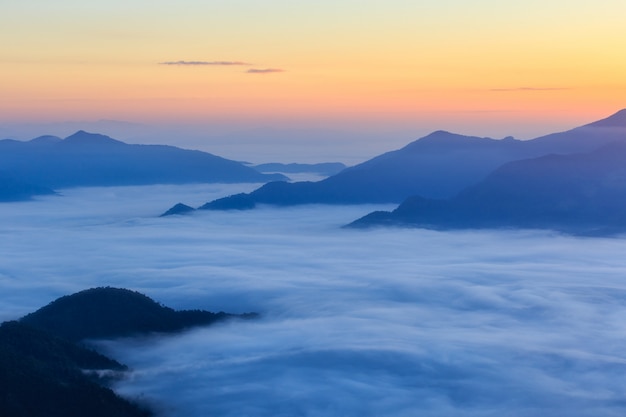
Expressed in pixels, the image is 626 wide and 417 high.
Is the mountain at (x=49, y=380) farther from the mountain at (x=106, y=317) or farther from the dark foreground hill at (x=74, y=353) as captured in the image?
the mountain at (x=106, y=317)

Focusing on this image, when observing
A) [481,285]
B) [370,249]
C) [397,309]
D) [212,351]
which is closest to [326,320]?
[397,309]

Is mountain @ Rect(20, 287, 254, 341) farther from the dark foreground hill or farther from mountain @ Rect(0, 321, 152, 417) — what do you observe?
mountain @ Rect(0, 321, 152, 417)

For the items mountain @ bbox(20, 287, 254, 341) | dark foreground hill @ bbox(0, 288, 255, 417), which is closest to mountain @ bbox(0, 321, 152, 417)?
dark foreground hill @ bbox(0, 288, 255, 417)

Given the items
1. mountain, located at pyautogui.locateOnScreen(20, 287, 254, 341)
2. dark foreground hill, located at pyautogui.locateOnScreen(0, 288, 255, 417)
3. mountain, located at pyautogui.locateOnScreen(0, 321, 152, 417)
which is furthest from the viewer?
mountain, located at pyautogui.locateOnScreen(20, 287, 254, 341)

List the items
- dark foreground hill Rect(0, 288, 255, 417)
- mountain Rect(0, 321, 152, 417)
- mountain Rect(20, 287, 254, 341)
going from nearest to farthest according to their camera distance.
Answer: mountain Rect(0, 321, 152, 417) → dark foreground hill Rect(0, 288, 255, 417) → mountain Rect(20, 287, 254, 341)

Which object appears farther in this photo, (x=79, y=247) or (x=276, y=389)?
(x=79, y=247)

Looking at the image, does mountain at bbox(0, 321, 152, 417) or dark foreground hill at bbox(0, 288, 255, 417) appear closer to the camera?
mountain at bbox(0, 321, 152, 417)

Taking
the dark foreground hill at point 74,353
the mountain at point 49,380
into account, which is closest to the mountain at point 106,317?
the dark foreground hill at point 74,353

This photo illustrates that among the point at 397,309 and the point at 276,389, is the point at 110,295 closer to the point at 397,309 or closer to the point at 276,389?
the point at 276,389
